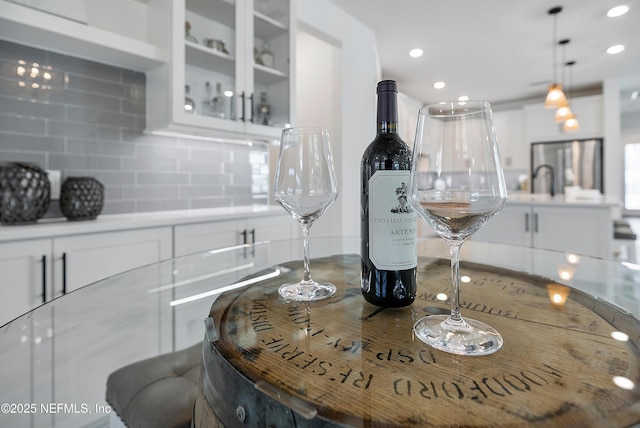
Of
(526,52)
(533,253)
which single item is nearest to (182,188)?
(533,253)

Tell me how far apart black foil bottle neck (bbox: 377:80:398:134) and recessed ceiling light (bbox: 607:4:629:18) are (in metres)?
4.02

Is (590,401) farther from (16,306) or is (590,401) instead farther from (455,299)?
(16,306)

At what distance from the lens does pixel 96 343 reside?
2.69 feet

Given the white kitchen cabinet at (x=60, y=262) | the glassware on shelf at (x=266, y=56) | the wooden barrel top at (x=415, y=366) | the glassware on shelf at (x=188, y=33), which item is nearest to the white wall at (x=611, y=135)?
the glassware on shelf at (x=266, y=56)

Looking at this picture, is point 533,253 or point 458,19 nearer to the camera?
point 533,253

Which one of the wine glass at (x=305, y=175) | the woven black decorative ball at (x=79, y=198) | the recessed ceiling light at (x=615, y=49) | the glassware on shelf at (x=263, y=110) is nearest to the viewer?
the wine glass at (x=305, y=175)

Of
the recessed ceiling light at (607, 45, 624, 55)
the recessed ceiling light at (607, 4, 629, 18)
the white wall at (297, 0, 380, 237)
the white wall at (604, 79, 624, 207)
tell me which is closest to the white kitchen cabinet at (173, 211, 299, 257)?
the white wall at (297, 0, 380, 237)

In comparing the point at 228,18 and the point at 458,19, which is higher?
the point at 458,19

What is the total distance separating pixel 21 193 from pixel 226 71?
127 centimetres

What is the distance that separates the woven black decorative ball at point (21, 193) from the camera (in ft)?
4.63

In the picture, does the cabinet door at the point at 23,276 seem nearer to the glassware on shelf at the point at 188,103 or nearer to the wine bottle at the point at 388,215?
the glassware on shelf at the point at 188,103

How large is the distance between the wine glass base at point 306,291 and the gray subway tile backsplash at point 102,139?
1.66m

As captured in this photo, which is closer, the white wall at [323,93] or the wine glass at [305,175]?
the wine glass at [305,175]

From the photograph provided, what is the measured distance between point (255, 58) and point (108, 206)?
4.31 feet
